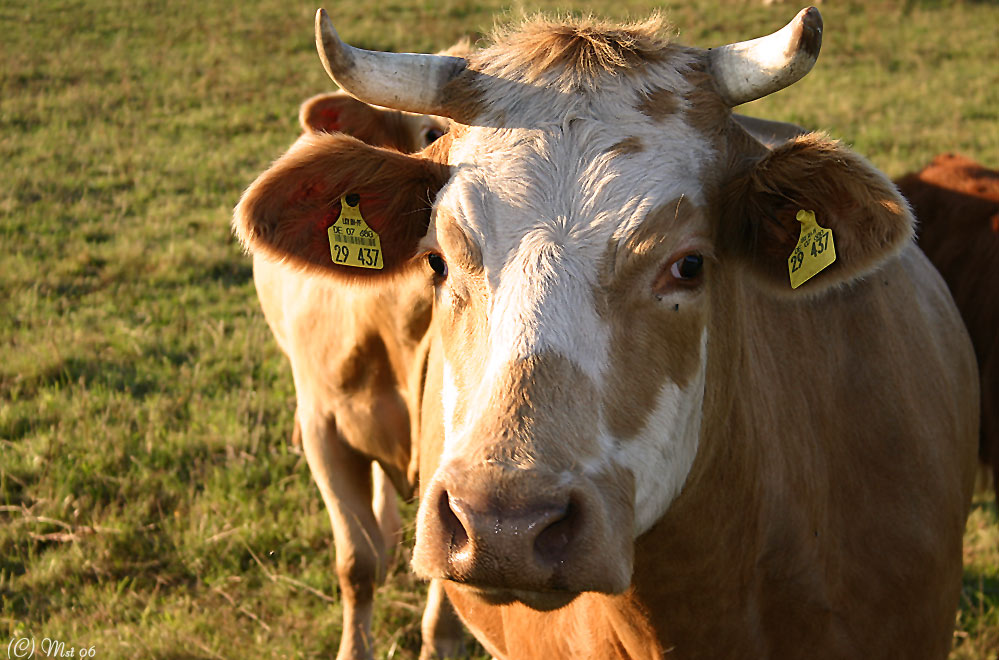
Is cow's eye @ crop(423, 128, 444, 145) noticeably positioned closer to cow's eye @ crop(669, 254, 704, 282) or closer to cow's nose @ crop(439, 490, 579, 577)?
cow's eye @ crop(669, 254, 704, 282)

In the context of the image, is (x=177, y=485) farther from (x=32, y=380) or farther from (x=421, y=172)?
(x=421, y=172)

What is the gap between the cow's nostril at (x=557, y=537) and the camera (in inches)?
72.9

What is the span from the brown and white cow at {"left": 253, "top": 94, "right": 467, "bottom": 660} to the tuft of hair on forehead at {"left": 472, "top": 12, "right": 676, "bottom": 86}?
4.78 feet

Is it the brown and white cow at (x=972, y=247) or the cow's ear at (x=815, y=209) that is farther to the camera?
the brown and white cow at (x=972, y=247)

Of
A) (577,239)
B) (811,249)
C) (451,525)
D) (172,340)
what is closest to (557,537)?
(451,525)

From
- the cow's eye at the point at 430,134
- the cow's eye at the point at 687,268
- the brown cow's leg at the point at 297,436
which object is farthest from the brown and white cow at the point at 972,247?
the brown cow's leg at the point at 297,436

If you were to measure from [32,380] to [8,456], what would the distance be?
3.00 feet

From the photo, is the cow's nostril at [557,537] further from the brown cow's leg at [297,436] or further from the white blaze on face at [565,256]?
the brown cow's leg at [297,436]

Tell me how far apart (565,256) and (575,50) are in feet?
2.08

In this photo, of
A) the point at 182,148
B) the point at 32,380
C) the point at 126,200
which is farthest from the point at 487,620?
the point at 182,148

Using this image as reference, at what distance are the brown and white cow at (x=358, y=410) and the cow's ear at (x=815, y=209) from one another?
66.1 inches

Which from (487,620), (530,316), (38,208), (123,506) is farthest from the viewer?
(38,208)

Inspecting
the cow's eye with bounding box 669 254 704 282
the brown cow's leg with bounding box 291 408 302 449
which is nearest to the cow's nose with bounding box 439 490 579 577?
the cow's eye with bounding box 669 254 704 282

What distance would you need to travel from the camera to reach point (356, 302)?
414cm
